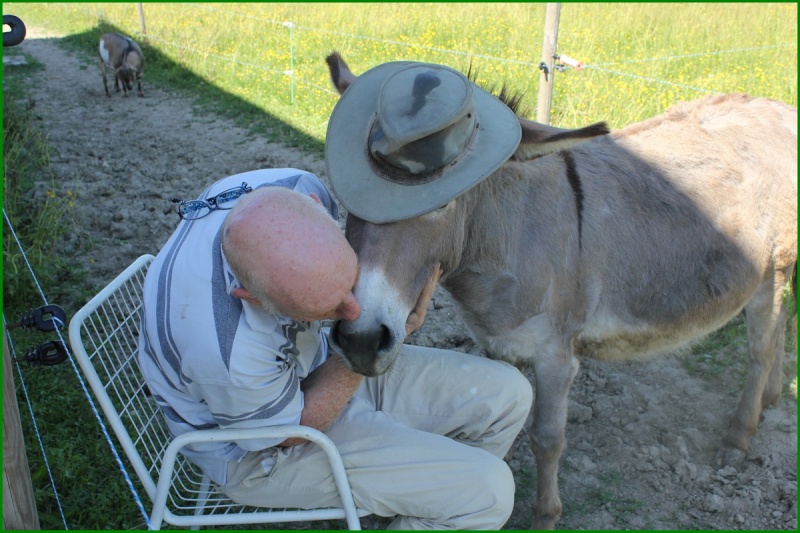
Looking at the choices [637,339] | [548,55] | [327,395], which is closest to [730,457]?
[637,339]

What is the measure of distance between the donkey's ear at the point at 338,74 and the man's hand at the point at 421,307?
0.85 meters

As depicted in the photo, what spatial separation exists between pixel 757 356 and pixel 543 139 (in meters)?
2.08

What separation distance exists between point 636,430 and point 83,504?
2.72 meters

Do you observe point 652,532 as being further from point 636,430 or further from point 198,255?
point 198,255

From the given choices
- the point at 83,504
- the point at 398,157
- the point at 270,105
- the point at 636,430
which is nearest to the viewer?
the point at 398,157

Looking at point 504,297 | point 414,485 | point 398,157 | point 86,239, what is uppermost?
point 398,157

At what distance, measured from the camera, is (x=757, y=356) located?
11.0 feet

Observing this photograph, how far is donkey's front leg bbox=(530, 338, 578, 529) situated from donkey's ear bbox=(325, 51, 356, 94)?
132 cm

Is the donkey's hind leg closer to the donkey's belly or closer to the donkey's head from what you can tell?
the donkey's belly

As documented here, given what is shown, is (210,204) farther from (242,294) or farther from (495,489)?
(495,489)

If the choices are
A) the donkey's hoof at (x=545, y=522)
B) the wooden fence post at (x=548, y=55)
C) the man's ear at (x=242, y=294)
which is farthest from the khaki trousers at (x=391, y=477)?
the wooden fence post at (x=548, y=55)

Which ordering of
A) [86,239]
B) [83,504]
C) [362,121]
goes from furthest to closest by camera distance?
[86,239]
[83,504]
[362,121]

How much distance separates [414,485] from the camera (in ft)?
6.91

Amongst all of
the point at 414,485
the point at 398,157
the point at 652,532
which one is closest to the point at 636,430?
the point at 652,532
